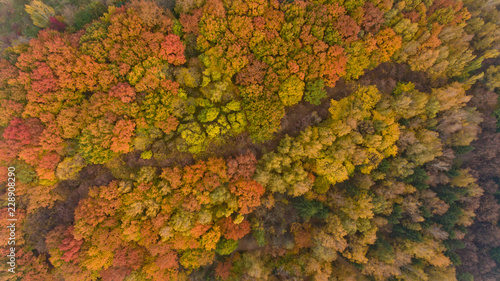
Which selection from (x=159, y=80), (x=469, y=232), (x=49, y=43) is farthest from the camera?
(x=469, y=232)

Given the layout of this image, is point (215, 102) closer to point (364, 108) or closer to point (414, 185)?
point (364, 108)

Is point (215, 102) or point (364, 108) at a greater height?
point (215, 102)

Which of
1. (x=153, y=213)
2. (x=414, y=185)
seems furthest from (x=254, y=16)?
(x=414, y=185)

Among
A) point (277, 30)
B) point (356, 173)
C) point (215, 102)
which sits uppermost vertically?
point (277, 30)

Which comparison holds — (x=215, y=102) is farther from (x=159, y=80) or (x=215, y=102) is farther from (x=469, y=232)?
(x=469, y=232)

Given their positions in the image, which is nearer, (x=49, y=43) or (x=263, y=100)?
(x=49, y=43)

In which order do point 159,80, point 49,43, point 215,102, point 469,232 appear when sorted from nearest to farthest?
point 49,43 → point 159,80 → point 215,102 → point 469,232
